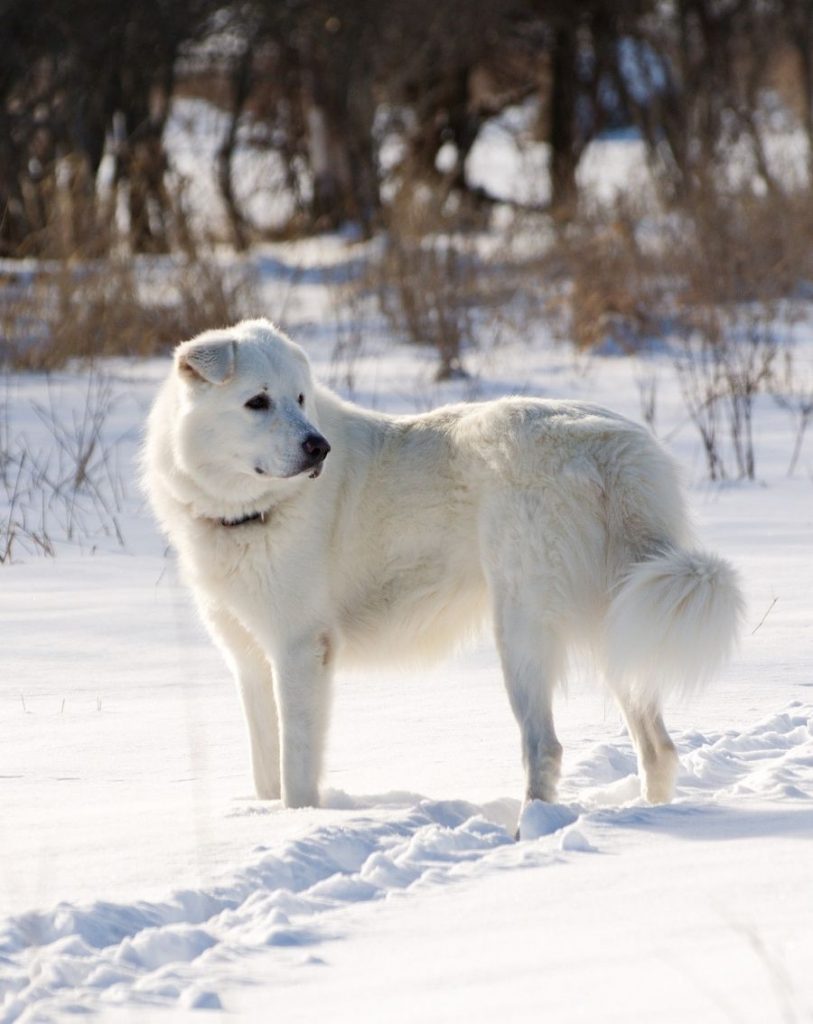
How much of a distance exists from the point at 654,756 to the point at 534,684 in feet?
1.27

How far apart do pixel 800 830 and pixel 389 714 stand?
185cm

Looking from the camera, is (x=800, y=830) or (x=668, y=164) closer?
(x=800, y=830)

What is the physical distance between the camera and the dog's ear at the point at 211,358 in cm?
423

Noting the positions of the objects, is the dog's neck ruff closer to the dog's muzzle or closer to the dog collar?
the dog collar

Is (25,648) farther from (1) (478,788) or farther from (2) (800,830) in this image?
(2) (800,830)

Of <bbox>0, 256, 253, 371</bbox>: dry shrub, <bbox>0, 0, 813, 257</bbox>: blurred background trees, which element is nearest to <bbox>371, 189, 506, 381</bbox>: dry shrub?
<bbox>0, 256, 253, 371</bbox>: dry shrub

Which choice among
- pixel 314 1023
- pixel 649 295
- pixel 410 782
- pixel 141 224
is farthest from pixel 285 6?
pixel 314 1023

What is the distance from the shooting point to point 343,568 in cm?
425

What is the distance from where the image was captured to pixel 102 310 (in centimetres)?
1130

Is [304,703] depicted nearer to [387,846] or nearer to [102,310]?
[387,846]

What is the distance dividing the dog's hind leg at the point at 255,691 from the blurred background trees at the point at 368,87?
11.6 m

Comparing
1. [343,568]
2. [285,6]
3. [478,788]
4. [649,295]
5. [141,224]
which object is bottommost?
[478,788]

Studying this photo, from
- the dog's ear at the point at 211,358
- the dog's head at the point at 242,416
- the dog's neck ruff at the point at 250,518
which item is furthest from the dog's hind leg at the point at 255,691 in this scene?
the dog's ear at the point at 211,358

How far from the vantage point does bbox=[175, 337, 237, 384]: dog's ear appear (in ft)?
13.9
